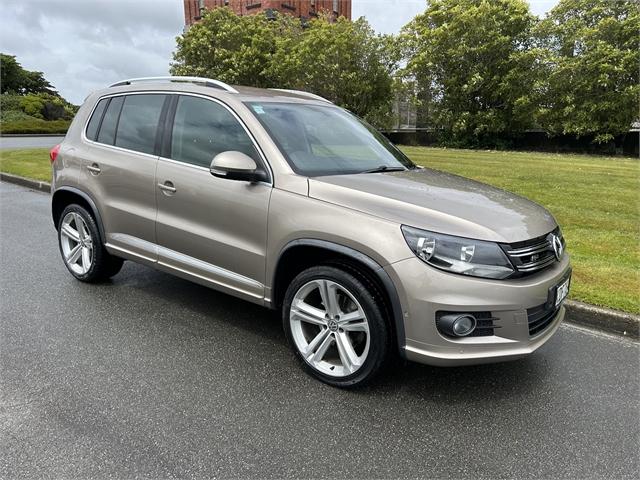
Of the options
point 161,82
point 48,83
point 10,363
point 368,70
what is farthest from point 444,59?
point 48,83

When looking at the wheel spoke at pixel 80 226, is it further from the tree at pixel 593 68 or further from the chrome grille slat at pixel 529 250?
the tree at pixel 593 68

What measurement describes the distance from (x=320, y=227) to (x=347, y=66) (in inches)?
1162

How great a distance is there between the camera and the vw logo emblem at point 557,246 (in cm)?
318

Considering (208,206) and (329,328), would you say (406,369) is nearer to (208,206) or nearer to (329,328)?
(329,328)

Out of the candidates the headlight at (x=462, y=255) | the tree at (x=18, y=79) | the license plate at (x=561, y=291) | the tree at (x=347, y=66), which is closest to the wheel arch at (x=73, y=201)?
the headlight at (x=462, y=255)

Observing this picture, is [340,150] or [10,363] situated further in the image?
[340,150]

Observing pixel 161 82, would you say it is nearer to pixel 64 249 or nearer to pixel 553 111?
pixel 64 249

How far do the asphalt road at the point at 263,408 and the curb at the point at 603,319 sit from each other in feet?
0.61

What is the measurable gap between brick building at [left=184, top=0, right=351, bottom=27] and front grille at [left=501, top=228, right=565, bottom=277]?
43.5 m

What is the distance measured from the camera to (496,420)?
2.90m

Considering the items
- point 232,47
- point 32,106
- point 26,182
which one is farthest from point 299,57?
point 32,106

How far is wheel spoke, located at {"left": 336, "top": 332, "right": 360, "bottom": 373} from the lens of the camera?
3.08 metres

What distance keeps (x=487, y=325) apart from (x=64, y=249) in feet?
13.9

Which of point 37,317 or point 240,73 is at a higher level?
point 240,73
